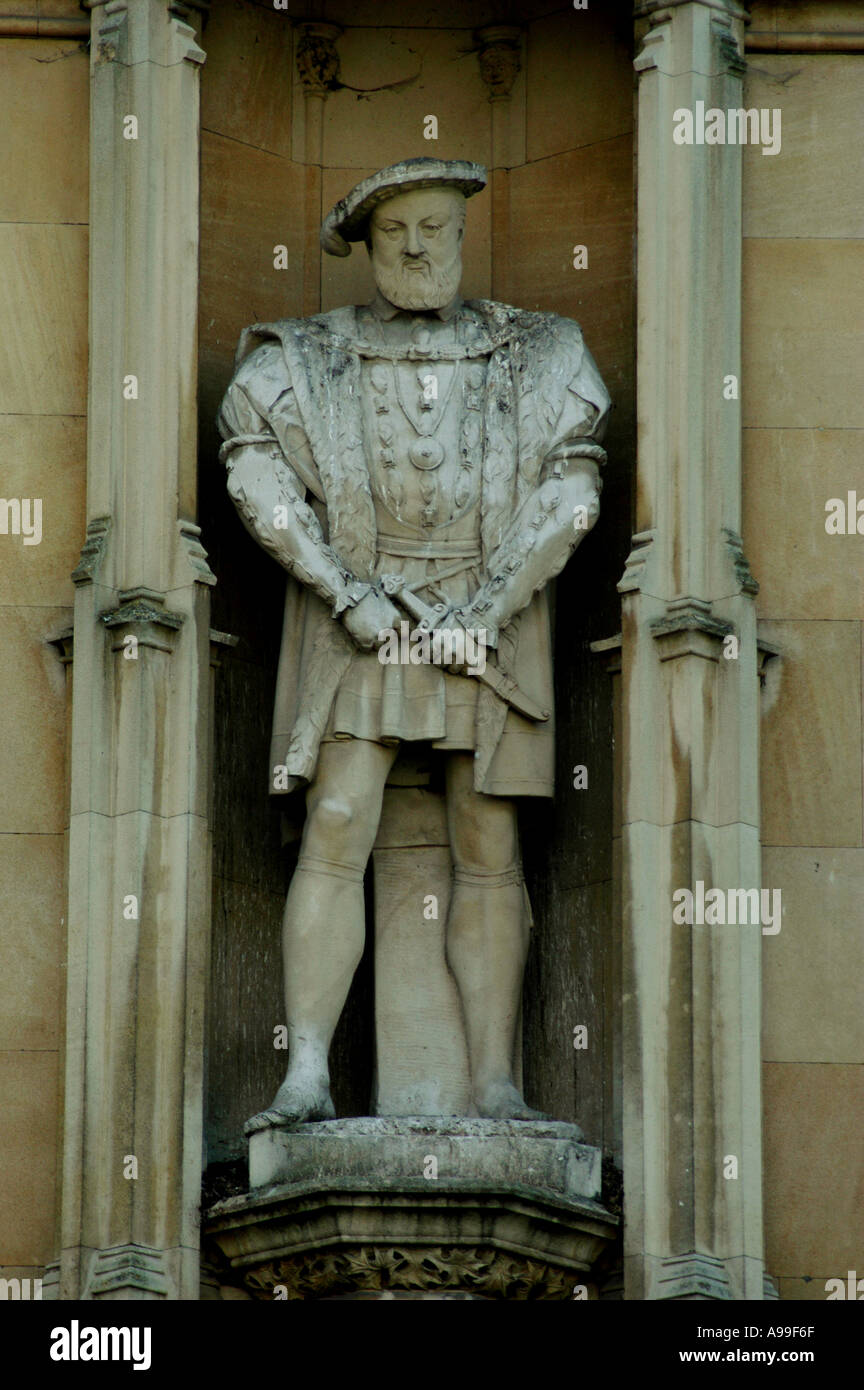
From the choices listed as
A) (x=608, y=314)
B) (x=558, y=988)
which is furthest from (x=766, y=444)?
(x=558, y=988)

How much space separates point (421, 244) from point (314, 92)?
1.41m

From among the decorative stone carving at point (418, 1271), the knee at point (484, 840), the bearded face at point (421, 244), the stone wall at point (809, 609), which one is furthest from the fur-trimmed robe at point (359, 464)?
the decorative stone carving at point (418, 1271)

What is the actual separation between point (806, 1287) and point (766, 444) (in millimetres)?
3280

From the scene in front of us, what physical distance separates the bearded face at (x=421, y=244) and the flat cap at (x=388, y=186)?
48 mm

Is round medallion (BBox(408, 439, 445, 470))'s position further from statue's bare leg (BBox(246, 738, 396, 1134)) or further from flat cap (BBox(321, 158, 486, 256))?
statue's bare leg (BBox(246, 738, 396, 1134))

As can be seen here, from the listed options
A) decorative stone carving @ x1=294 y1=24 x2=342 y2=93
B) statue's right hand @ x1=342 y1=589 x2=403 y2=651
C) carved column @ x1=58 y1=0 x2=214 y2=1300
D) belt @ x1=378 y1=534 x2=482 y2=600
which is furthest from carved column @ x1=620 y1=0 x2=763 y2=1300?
carved column @ x1=58 y1=0 x2=214 y2=1300

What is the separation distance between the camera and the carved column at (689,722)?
17.0 metres

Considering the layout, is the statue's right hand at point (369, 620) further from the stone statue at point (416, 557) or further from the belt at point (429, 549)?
the belt at point (429, 549)

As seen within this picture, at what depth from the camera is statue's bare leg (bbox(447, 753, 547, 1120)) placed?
17609 mm

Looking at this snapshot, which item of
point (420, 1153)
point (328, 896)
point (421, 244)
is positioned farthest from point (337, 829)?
point (421, 244)

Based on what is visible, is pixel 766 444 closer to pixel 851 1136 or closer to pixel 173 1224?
pixel 851 1136

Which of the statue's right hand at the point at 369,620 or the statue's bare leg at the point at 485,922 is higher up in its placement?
the statue's right hand at the point at 369,620

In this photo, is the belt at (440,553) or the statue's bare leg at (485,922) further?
the belt at (440,553)

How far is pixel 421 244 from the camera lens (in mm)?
18047
